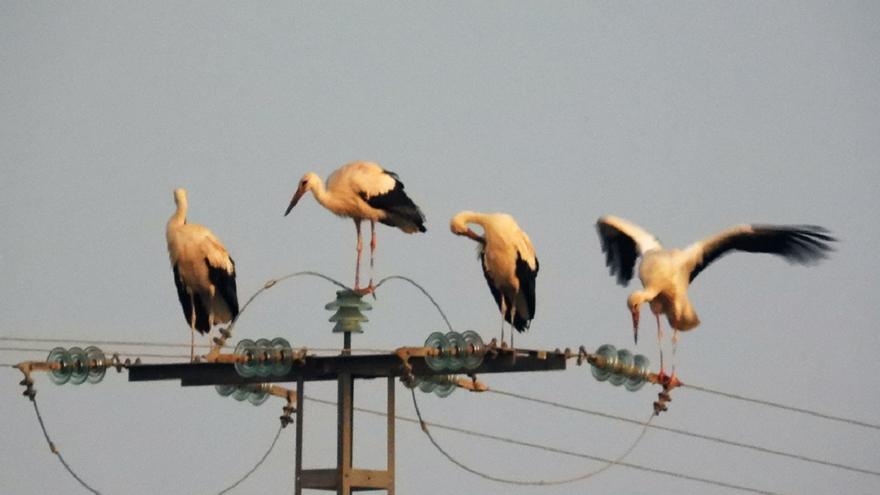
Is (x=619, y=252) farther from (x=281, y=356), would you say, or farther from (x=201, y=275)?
(x=281, y=356)

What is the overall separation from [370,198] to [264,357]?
193 inches

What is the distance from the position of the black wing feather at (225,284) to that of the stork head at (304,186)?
1426 mm

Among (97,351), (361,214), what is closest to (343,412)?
(97,351)

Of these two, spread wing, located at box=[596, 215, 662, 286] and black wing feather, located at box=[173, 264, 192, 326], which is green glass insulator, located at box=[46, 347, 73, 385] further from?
spread wing, located at box=[596, 215, 662, 286]

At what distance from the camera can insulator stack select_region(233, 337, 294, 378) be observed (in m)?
26.3

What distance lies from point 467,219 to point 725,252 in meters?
4.12

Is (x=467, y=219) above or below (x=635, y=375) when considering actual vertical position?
above

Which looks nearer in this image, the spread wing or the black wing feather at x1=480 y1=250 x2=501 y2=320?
the black wing feather at x1=480 y1=250 x2=501 y2=320

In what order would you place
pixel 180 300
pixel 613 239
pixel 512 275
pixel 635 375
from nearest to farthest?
pixel 635 375
pixel 512 275
pixel 180 300
pixel 613 239

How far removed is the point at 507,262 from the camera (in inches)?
1125

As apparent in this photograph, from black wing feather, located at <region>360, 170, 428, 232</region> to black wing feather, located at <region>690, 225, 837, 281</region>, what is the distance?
352 centimetres

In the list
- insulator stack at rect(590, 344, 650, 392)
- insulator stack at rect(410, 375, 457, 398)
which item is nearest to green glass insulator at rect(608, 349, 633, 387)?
insulator stack at rect(590, 344, 650, 392)

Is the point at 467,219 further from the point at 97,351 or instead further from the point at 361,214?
the point at 97,351

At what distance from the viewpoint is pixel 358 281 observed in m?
29.3
